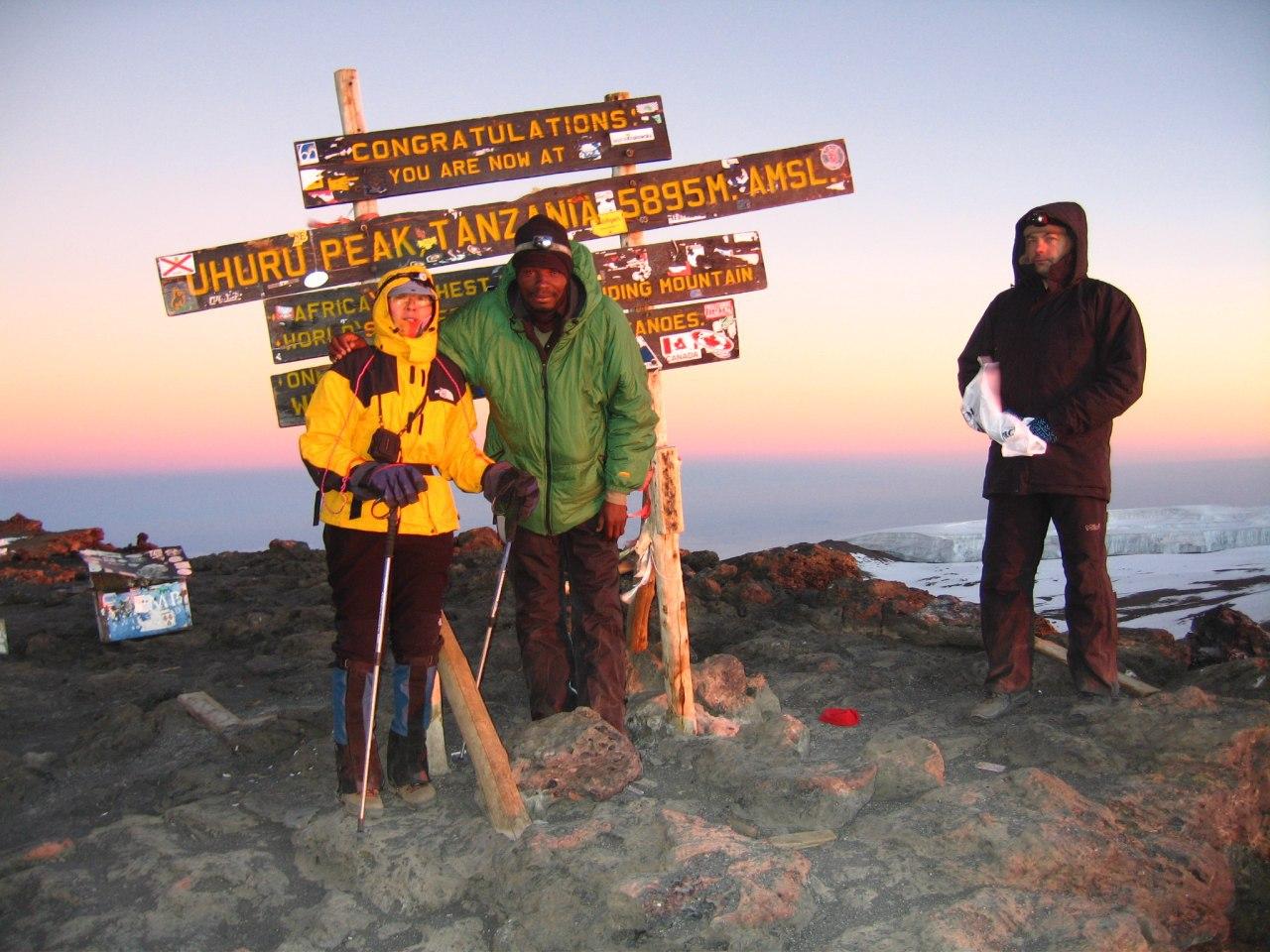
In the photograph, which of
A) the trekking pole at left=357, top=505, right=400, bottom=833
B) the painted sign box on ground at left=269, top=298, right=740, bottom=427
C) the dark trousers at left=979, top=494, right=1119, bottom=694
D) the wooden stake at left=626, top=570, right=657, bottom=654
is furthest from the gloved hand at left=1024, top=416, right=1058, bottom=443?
the trekking pole at left=357, top=505, right=400, bottom=833

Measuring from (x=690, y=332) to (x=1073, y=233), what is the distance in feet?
6.44

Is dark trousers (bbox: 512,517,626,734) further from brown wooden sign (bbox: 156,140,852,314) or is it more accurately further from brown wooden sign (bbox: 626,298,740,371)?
brown wooden sign (bbox: 156,140,852,314)

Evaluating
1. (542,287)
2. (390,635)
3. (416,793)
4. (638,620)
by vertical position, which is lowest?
(416,793)

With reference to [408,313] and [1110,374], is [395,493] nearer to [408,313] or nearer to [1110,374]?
[408,313]

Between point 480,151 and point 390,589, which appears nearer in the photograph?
point 390,589

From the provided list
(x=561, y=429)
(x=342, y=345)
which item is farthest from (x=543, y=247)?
(x=342, y=345)

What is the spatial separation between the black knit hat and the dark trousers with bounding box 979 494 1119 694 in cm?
270

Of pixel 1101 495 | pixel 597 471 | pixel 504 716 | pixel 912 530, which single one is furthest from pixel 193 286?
pixel 912 530

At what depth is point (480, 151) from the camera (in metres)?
5.41

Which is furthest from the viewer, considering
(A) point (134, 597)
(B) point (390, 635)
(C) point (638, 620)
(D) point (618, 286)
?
(A) point (134, 597)

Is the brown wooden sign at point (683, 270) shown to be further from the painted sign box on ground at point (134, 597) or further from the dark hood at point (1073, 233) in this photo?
the painted sign box on ground at point (134, 597)

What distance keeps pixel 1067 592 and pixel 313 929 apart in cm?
393

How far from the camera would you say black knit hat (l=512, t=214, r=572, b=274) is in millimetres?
4414

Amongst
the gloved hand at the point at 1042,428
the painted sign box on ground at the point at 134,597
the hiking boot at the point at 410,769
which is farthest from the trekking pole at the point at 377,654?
the painted sign box on ground at the point at 134,597
